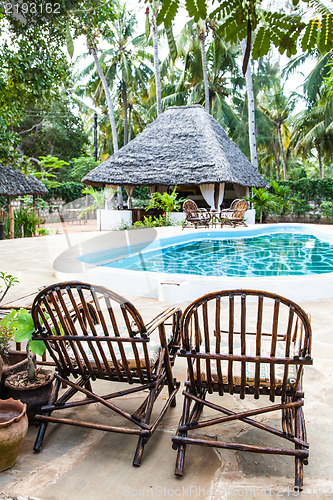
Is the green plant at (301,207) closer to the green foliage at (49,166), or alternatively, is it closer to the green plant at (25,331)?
the green foliage at (49,166)

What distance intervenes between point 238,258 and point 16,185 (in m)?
9.07

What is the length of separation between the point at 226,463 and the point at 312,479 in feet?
1.20

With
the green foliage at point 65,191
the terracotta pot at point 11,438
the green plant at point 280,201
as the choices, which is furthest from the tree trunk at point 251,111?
the terracotta pot at point 11,438

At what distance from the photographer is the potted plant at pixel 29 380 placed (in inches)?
79.7

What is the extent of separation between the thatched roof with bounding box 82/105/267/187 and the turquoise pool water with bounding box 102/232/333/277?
497cm

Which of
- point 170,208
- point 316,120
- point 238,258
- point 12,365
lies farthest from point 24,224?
point 316,120

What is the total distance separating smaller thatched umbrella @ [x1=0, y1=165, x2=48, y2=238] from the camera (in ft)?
43.6

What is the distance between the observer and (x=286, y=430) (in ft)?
6.23

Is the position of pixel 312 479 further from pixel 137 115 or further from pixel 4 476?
pixel 137 115

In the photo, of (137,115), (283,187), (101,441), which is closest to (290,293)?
(101,441)

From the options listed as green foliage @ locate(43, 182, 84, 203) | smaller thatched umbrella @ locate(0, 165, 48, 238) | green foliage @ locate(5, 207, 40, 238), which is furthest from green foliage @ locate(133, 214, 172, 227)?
green foliage @ locate(43, 182, 84, 203)

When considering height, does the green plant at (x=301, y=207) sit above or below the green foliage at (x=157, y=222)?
above

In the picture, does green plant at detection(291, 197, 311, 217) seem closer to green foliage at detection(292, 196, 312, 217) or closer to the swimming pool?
green foliage at detection(292, 196, 312, 217)

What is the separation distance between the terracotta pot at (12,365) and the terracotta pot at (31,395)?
72mm
